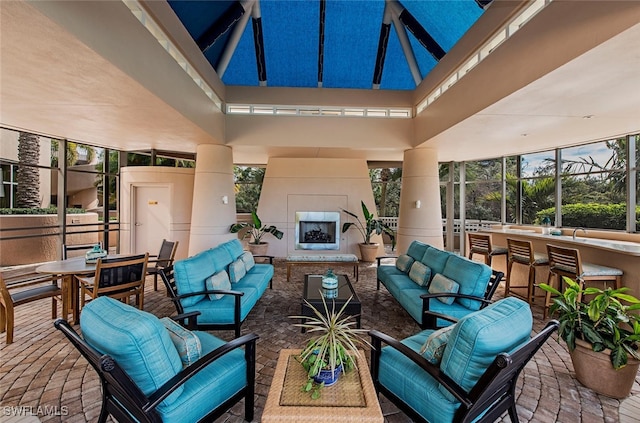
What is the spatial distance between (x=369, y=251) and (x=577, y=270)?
4776mm

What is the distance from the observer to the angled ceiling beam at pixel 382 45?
6926 millimetres

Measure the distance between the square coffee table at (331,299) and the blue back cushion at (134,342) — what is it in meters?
1.74

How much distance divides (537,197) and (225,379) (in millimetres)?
8889

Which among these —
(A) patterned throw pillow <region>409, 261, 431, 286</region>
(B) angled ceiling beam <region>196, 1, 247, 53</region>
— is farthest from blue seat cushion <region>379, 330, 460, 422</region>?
(B) angled ceiling beam <region>196, 1, 247, 53</region>

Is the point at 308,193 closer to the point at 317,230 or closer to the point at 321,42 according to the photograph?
the point at 317,230

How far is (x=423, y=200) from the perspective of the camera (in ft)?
22.7

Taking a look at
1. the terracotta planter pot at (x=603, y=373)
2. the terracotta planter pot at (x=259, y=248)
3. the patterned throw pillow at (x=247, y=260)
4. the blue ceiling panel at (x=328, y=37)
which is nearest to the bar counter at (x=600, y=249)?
the terracotta planter pot at (x=603, y=373)

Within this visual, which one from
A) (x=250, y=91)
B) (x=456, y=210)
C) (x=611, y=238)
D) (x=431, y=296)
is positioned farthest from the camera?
(x=456, y=210)

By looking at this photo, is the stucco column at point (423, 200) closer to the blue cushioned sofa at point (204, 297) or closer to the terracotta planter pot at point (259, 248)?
the terracotta planter pot at point (259, 248)

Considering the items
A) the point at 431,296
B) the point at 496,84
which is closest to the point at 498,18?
the point at 496,84

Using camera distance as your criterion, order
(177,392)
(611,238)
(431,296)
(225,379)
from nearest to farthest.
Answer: (177,392) < (225,379) < (431,296) < (611,238)

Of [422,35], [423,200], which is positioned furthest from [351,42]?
[423,200]

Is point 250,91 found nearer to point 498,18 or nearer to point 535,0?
point 498,18

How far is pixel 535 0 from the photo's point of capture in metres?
3.17
